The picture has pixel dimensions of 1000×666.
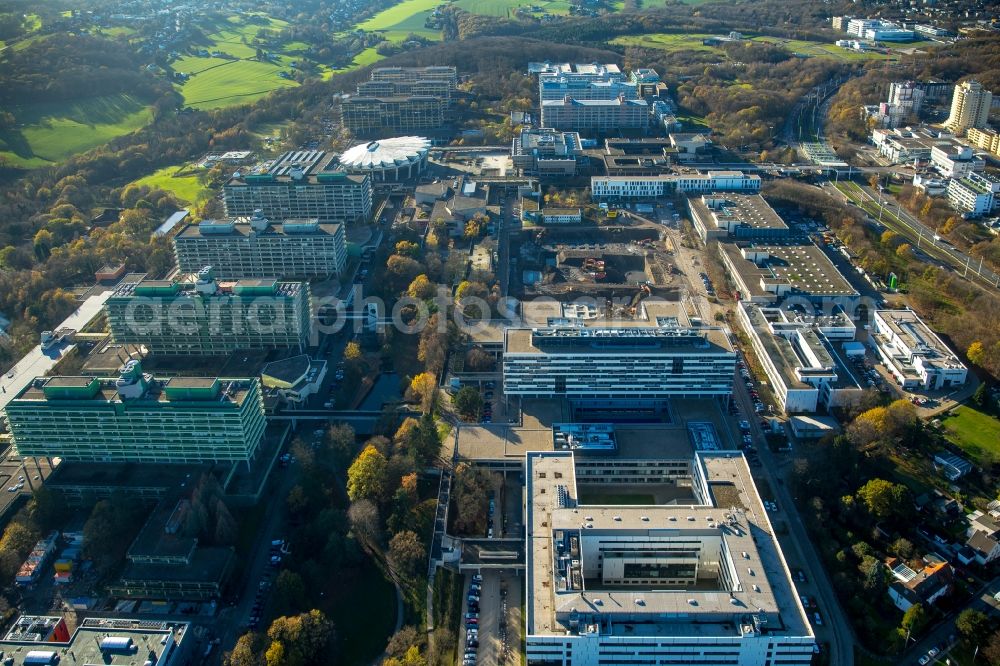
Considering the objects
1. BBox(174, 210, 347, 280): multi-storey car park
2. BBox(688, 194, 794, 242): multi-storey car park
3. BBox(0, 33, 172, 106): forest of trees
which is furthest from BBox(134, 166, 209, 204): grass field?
BBox(688, 194, 794, 242): multi-storey car park

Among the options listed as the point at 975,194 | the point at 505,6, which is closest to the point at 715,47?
the point at 505,6

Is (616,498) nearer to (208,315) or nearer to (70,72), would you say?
(208,315)

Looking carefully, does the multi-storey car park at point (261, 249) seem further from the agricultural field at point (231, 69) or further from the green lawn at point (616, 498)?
the agricultural field at point (231, 69)

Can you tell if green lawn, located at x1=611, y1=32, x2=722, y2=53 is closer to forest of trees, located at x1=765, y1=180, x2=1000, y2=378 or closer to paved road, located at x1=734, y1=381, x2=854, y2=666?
forest of trees, located at x1=765, y1=180, x2=1000, y2=378

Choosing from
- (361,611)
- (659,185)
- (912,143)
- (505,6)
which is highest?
(505,6)

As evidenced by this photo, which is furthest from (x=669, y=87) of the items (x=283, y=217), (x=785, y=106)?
(x=283, y=217)

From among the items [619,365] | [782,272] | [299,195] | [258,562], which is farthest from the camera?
[299,195]

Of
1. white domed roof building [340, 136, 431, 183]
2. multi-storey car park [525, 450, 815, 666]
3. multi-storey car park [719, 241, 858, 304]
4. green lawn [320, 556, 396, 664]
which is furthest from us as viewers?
white domed roof building [340, 136, 431, 183]
